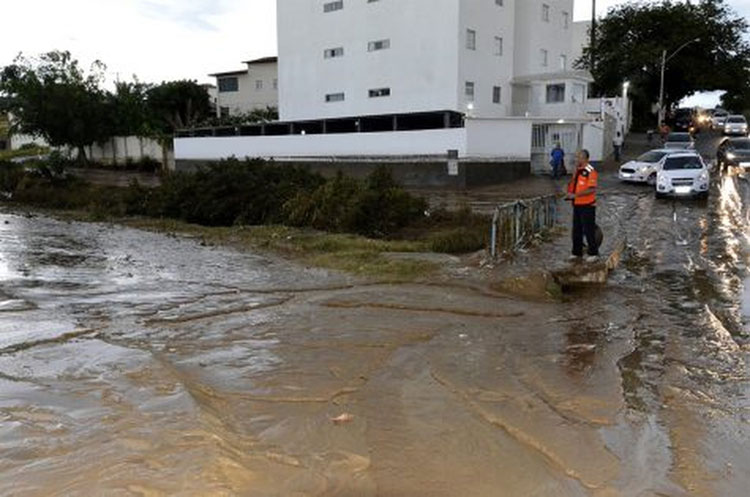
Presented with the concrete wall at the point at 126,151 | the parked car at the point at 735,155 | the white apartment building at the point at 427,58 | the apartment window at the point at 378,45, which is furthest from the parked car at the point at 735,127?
the concrete wall at the point at 126,151

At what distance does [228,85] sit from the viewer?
213 feet

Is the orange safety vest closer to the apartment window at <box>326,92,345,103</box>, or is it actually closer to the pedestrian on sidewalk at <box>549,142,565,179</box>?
the pedestrian on sidewalk at <box>549,142,565,179</box>

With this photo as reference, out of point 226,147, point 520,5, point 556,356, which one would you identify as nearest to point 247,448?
point 556,356

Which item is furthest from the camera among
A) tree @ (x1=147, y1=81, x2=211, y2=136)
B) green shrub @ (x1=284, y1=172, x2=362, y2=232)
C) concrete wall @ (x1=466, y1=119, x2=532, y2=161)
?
tree @ (x1=147, y1=81, x2=211, y2=136)

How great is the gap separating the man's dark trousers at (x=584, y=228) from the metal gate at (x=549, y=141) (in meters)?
23.6

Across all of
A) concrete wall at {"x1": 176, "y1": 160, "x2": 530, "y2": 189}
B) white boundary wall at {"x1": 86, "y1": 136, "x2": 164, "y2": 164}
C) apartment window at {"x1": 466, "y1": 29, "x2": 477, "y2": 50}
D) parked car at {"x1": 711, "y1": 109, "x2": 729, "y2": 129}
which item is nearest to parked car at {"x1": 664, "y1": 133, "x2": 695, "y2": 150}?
concrete wall at {"x1": 176, "y1": 160, "x2": 530, "y2": 189}

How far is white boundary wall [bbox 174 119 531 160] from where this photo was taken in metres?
31.4

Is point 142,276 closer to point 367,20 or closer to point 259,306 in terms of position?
point 259,306

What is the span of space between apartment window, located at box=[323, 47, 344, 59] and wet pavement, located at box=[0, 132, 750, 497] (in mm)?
33770

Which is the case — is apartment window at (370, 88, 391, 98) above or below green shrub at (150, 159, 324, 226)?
above

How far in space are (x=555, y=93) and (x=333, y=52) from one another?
45.1 feet

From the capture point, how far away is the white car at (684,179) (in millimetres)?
24922

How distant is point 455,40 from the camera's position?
127 feet

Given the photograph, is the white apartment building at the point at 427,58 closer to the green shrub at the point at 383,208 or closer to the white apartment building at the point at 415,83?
the white apartment building at the point at 415,83
